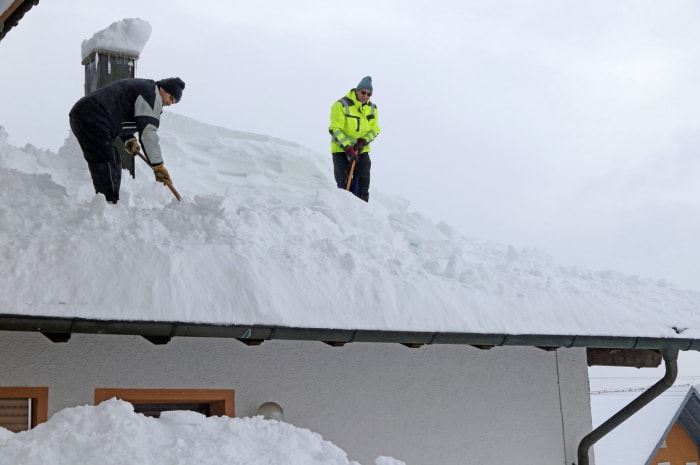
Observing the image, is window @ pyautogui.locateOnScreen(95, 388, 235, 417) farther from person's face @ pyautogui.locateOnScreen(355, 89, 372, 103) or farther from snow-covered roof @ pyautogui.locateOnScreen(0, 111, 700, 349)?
person's face @ pyautogui.locateOnScreen(355, 89, 372, 103)

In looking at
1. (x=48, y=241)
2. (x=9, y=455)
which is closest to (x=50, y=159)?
(x=48, y=241)

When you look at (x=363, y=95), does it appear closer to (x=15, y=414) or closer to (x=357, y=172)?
(x=357, y=172)

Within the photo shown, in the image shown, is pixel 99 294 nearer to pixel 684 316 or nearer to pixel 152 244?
pixel 152 244

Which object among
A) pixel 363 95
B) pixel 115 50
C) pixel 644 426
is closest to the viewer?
pixel 115 50

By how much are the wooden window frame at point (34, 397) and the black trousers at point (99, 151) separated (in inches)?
79.3

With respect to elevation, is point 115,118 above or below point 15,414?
above

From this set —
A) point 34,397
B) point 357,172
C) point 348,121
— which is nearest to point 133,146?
point 34,397

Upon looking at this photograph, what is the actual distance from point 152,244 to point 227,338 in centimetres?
68

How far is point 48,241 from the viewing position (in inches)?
214

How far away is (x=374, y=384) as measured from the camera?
646 centimetres

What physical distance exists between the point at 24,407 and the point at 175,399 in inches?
31.6

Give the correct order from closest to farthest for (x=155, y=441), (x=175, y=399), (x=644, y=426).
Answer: (x=155, y=441), (x=175, y=399), (x=644, y=426)

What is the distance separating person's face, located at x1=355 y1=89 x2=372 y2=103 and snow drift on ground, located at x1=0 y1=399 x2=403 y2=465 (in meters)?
5.44

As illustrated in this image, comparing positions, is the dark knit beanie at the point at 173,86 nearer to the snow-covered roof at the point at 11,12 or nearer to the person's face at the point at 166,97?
the person's face at the point at 166,97
